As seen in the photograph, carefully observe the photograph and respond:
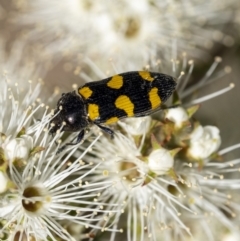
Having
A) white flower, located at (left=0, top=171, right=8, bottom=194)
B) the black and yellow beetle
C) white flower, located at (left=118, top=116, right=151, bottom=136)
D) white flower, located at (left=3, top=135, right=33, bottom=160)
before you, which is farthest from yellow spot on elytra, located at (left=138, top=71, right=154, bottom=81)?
white flower, located at (left=0, top=171, right=8, bottom=194)

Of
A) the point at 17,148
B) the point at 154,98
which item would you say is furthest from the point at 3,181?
the point at 154,98

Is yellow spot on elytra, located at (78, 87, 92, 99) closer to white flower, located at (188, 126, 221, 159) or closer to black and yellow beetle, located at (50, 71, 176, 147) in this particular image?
black and yellow beetle, located at (50, 71, 176, 147)

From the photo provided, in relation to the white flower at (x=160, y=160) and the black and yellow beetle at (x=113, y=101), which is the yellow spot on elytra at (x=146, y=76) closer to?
the black and yellow beetle at (x=113, y=101)

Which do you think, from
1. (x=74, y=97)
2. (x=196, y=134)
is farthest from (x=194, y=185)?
(x=74, y=97)

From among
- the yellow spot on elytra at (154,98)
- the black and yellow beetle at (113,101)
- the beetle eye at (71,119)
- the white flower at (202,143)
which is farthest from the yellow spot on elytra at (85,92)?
the white flower at (202,143)

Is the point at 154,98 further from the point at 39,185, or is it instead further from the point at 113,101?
the point at 39,185
